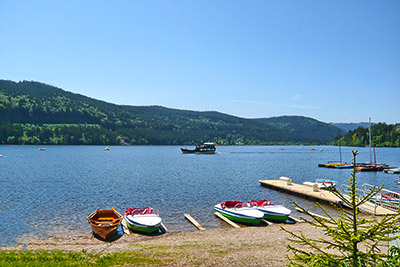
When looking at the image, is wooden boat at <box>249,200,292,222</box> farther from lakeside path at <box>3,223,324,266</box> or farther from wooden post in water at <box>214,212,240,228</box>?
wooden post in water at <box>214,212,240,228</box>

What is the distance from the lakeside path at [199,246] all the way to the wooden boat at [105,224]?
606 millimetres

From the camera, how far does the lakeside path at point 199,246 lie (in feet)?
54.7

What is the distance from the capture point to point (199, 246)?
19.5 meters

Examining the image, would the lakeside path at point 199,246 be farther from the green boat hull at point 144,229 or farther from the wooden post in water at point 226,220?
the wooden post in water at point 226,220

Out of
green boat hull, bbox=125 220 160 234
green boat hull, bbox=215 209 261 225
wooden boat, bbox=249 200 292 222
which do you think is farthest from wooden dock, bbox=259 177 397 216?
green boat hull, bbox=125 220 160 234

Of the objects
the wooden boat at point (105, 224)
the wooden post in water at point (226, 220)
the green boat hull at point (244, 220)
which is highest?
the wooden boat at point (105, 224)

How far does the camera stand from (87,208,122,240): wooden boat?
2258cm

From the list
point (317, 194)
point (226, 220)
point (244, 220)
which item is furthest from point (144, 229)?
point (317, 194)

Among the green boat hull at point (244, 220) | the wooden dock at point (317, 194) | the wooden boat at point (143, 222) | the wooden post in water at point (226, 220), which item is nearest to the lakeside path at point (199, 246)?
the wooden boat at point (143, 222)

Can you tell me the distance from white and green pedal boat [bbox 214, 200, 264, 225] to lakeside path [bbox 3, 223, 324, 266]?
1570 mm

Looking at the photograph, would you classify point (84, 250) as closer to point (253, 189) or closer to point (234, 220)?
point (234, 220)

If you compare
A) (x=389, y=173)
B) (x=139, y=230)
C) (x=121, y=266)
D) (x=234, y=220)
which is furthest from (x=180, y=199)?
(x=389, y=173)

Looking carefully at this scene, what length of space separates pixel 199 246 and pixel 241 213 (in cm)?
833

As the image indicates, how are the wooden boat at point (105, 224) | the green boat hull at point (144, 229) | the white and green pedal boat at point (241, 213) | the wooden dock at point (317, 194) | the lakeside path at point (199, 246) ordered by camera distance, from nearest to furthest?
the lakeside path at point (199, 246)
the wooden boat at point (105, 224)
the green boat hull at point (144, 229)
the white and green pedal boat at point (241, 213)
the wooden dock at point (317, 194)
